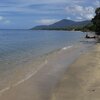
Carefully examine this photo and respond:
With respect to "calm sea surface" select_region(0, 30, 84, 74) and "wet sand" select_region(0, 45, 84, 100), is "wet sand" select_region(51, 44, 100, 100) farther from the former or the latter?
"calm sea surface" select_region(0, 30, 84, 74)

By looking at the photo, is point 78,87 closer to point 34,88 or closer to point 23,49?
point 34,88

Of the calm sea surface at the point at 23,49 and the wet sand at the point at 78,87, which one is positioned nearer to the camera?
the wet sand at the point at 78,87

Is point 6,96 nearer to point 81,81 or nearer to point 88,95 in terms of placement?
point 88,95

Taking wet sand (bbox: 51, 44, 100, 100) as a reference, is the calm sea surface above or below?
below

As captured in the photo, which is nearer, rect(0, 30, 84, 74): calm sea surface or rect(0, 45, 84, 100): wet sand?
rect(0, 45, 84, 100): wet sand

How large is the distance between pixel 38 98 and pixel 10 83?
3.93 m

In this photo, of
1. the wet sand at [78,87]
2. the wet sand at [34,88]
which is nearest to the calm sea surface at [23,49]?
the wet sand at [34,88]

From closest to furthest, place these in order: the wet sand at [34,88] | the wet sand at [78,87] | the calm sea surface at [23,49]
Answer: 1. the wet sand at [78,87]
2. the wet sand at [34,88]
3. the calm sea surface at [23,49]

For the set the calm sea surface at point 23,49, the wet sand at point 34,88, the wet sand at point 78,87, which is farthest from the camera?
the calm sea surface at point 23,49

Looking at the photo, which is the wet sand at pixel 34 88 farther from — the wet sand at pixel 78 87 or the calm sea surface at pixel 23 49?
the calm sea surface at pixel 23 49

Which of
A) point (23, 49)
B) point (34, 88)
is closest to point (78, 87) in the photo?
point (34, 88)

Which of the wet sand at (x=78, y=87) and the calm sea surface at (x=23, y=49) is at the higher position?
the wet sand at (x=78, y=87)

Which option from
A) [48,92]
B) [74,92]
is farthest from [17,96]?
[74,92]

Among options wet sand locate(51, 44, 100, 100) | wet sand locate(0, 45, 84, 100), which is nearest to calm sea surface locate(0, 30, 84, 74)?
wet sand locate(0, 45, 84, 100)
